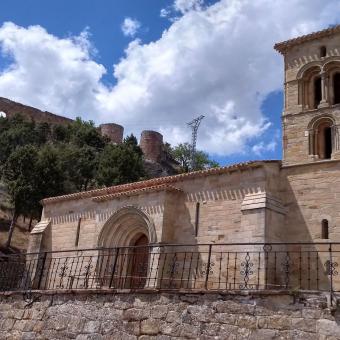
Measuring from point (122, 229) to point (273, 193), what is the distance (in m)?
7.35

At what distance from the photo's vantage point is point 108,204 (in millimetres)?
22047

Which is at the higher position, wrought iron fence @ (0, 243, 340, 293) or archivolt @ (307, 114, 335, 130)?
archivolt @ (307, 114, 335, 130)

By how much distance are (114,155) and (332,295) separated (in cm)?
3498

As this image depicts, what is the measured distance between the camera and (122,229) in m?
21.7

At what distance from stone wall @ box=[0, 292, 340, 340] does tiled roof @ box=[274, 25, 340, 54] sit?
14.2 m

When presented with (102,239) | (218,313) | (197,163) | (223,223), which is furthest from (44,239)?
(197,163)

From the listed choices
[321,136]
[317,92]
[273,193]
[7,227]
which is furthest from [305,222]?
[7,227]

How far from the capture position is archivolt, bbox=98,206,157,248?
21094mm

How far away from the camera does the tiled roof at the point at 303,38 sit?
19.8 meters

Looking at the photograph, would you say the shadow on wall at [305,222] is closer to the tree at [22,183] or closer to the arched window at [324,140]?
the arched window at [324,140]

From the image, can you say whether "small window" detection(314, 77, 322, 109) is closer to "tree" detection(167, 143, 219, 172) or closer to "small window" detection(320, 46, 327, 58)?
"small window" detection(320, 46, 327, 58)

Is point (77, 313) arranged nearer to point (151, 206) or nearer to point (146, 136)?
point (151, 206)

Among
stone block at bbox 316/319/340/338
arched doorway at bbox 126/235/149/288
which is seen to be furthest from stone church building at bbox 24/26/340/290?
stone block at bbox 316/319/340/338

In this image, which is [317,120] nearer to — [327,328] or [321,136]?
[321,136]
